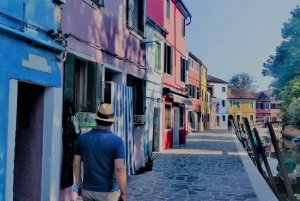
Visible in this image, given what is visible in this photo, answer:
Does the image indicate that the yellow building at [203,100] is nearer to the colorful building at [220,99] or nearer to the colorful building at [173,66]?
the colorful building at [220,99]

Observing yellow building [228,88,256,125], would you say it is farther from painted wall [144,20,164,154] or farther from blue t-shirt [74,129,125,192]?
blue t-shirt [74,129,125,192]

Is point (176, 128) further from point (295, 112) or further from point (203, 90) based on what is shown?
point (203, 90)

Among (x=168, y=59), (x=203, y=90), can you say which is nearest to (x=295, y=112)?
(x=203, y=90)

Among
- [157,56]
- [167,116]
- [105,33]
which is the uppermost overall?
[157,56]

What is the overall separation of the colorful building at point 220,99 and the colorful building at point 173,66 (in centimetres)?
3860

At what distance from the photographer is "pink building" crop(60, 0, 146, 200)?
21.3ft

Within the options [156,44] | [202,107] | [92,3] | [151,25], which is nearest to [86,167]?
[92,3]

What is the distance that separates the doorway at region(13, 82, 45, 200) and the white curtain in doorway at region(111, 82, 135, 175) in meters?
2.39

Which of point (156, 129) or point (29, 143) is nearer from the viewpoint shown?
point (29, 143)

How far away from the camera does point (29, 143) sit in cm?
577

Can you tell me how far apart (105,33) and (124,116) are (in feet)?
7.31

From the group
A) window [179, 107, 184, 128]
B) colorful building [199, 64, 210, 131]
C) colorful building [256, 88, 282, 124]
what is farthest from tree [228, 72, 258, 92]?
window [179, 107, 184, 128]

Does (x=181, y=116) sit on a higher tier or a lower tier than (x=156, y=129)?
higher

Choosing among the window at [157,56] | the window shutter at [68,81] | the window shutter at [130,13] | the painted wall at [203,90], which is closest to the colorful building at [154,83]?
the window at [157,56]
